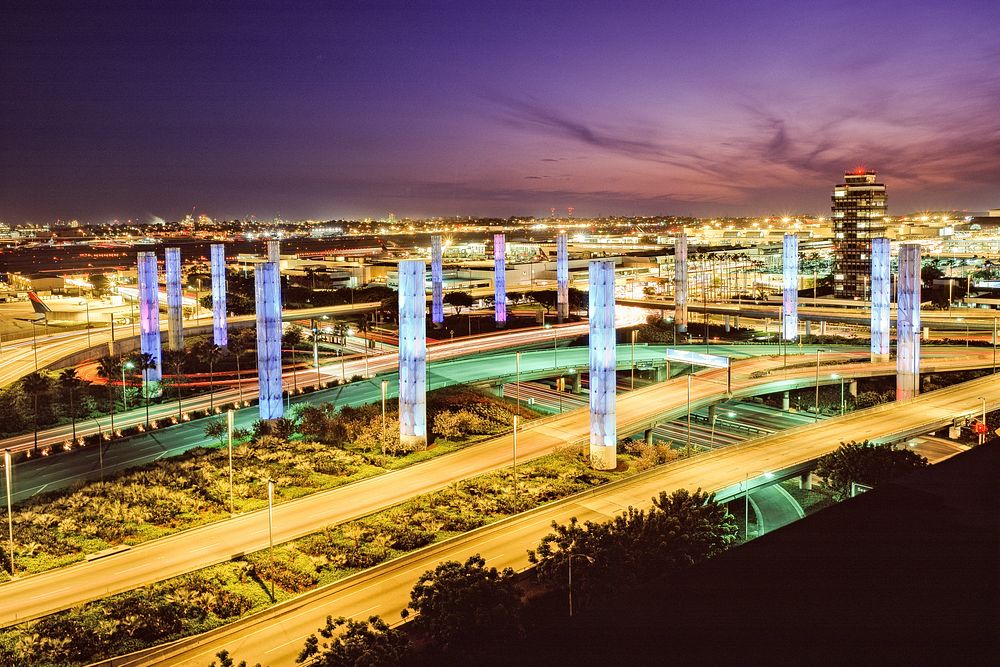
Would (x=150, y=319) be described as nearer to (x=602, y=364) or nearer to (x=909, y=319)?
(x=602, y=364)

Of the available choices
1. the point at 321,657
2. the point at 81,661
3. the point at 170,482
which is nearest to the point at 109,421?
the point at 170,482

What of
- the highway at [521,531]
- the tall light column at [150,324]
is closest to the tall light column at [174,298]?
the tall light column at [150,324]

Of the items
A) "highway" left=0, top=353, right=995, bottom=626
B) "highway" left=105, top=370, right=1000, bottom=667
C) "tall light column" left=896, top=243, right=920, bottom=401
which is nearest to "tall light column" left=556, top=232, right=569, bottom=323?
"highway" left=0, top=353, right=995, bottom=626

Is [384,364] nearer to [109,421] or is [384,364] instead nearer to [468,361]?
[468,361]

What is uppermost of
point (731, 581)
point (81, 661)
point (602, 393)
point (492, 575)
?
point (731, 581)

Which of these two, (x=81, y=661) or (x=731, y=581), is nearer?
(x=731, y=581)

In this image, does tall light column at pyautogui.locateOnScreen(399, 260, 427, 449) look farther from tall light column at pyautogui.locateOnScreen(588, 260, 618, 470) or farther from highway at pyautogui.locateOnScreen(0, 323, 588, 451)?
highway at pyautogui.locateOnScreen(0, 323, 588, 451)
